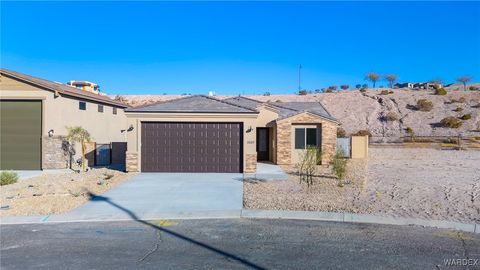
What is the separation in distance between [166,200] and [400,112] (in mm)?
54703

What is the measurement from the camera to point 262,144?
25.3 meters

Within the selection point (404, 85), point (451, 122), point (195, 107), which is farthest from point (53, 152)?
point (404, 85)

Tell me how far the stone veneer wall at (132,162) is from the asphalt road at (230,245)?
890cm

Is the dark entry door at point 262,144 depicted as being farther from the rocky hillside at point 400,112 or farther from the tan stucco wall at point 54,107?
the rocky hillside at point 400,112

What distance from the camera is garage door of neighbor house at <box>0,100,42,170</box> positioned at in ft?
65.8

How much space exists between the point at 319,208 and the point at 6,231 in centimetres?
770

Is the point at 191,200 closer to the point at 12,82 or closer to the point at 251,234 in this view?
the point at 251,234

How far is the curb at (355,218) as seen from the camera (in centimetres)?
900

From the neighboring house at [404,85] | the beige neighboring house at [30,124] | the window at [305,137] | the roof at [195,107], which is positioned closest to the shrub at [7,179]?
the beige neighboring house at [30,124]

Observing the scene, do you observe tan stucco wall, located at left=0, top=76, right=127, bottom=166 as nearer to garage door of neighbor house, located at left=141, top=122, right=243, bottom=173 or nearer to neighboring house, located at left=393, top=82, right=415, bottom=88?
garage door of neighbor house, located at left=141, top=122, right=243, bottom=173

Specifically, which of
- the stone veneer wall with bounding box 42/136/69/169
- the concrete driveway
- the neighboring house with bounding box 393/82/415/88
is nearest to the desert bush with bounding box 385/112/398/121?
the neighboring house with bounding box 393/82/415/88

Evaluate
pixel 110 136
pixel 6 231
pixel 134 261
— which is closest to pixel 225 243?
pixel 134 261

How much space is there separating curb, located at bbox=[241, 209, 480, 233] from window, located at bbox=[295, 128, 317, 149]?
41.4 feet

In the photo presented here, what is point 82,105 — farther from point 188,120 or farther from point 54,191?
point 54,191
